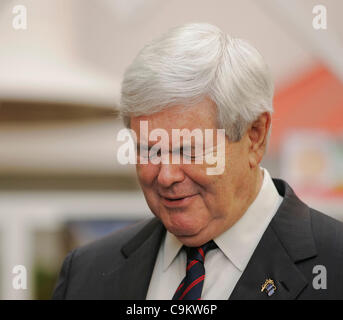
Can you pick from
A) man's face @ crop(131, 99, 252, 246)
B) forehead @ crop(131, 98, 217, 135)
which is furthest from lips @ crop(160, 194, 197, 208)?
forehead @ crop(131, 98, 217, 135)

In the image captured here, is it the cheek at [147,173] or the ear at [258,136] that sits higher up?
the ear at [258,136]

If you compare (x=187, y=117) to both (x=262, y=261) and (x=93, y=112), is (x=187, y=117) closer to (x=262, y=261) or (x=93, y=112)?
(x=262, y=261)

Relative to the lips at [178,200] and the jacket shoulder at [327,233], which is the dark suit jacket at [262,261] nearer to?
the jacket shoulder at [327,233]

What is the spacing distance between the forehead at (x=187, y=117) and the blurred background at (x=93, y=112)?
543 mm

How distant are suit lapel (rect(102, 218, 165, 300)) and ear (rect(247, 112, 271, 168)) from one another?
24 cm

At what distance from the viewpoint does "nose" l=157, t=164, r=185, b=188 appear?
95 centimetres

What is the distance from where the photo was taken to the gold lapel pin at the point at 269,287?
3.21 feet

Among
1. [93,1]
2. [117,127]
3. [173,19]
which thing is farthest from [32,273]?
[173,19]

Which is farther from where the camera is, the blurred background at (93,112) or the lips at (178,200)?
the blurred background at (93,112)

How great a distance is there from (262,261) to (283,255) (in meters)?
0.03

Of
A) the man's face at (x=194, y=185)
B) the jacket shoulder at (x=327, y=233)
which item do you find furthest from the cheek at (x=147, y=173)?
the jacket shoulder at (x=327, y=233)
